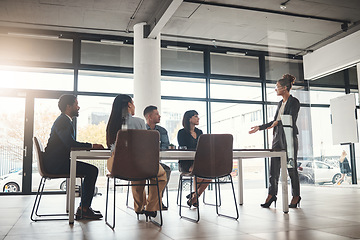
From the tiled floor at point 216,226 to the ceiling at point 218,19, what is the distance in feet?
5.87

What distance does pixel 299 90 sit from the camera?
4305mm

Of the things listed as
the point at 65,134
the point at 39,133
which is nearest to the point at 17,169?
the point at 39,133

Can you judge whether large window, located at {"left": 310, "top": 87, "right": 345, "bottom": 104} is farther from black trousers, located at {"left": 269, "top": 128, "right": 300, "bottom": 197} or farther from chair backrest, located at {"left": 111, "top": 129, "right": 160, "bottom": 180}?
chair backrest, located at {"left": 111, "top": 129, "right": 160, "bottom": 180}

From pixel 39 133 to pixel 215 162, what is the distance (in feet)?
15.0

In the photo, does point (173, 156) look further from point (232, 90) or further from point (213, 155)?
point (232, 90)

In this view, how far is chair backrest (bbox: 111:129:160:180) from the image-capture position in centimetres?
302

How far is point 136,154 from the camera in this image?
121 inches

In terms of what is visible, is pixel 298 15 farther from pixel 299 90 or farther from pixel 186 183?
pixel 186 183

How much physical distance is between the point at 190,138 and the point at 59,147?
1569 millimetres

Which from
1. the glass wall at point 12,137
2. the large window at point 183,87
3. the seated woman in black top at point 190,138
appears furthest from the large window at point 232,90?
the glass wall at point 12,137

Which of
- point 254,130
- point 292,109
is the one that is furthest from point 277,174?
point 292,109

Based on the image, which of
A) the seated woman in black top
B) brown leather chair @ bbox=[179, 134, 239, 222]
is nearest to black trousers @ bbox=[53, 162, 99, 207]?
brown leather chair @ bbox=[179, 134, 239, 222]

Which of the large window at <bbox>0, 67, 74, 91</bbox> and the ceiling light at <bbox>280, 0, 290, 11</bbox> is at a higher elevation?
the ceiling light at <bbox>280, 0, 290, 11</bbox>

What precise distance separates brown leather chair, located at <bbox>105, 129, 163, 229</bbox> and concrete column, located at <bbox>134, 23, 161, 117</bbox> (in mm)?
2134
